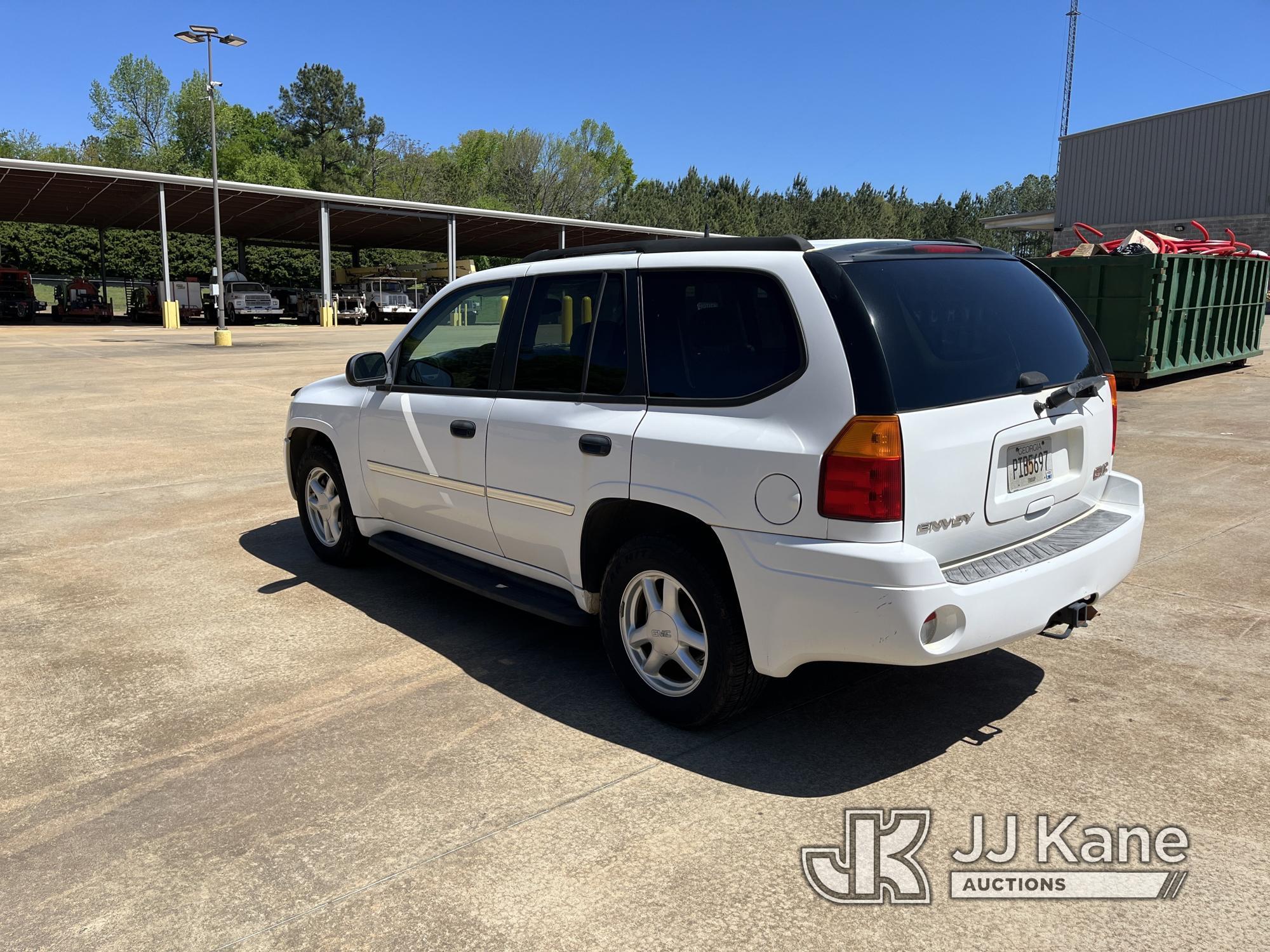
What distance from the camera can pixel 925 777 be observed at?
338cm

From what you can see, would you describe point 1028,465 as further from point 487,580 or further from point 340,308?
point 340,308

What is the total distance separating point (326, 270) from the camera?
→ 138ft

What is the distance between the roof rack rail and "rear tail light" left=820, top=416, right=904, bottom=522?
0.71 meters

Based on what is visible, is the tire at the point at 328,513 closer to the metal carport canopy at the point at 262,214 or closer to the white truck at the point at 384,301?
the metal carport canopy at the point at 262,214

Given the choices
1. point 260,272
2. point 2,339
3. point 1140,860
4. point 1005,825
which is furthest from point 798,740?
point 260,272

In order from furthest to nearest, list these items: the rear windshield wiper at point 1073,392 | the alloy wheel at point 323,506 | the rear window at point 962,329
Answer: the alloy wheel at point 323,506 → the rear windshield wiper at point 1073,392 → the rear window at point 962,329

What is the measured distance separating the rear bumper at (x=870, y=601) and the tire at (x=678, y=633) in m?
0.10

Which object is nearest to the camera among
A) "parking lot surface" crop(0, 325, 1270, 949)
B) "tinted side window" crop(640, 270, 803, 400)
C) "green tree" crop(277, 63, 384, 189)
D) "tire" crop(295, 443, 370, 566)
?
"parking lot surface" crop(0, 325, 1270, 949)

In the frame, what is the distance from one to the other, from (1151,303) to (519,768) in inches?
547

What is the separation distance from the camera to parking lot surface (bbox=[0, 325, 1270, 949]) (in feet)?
8.73

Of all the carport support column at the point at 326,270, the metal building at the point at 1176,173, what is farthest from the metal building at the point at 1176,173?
the carport support column at the point at 326,270

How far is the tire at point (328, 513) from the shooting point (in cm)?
574

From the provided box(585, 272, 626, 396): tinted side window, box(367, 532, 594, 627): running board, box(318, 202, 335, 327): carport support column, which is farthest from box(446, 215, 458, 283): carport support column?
box(585, 272, 626, 396): tinted side window

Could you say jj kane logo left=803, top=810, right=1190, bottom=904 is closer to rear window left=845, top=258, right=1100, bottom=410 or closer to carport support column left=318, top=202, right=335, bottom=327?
rear window left=845, top=258, right=1100, bottom=410
